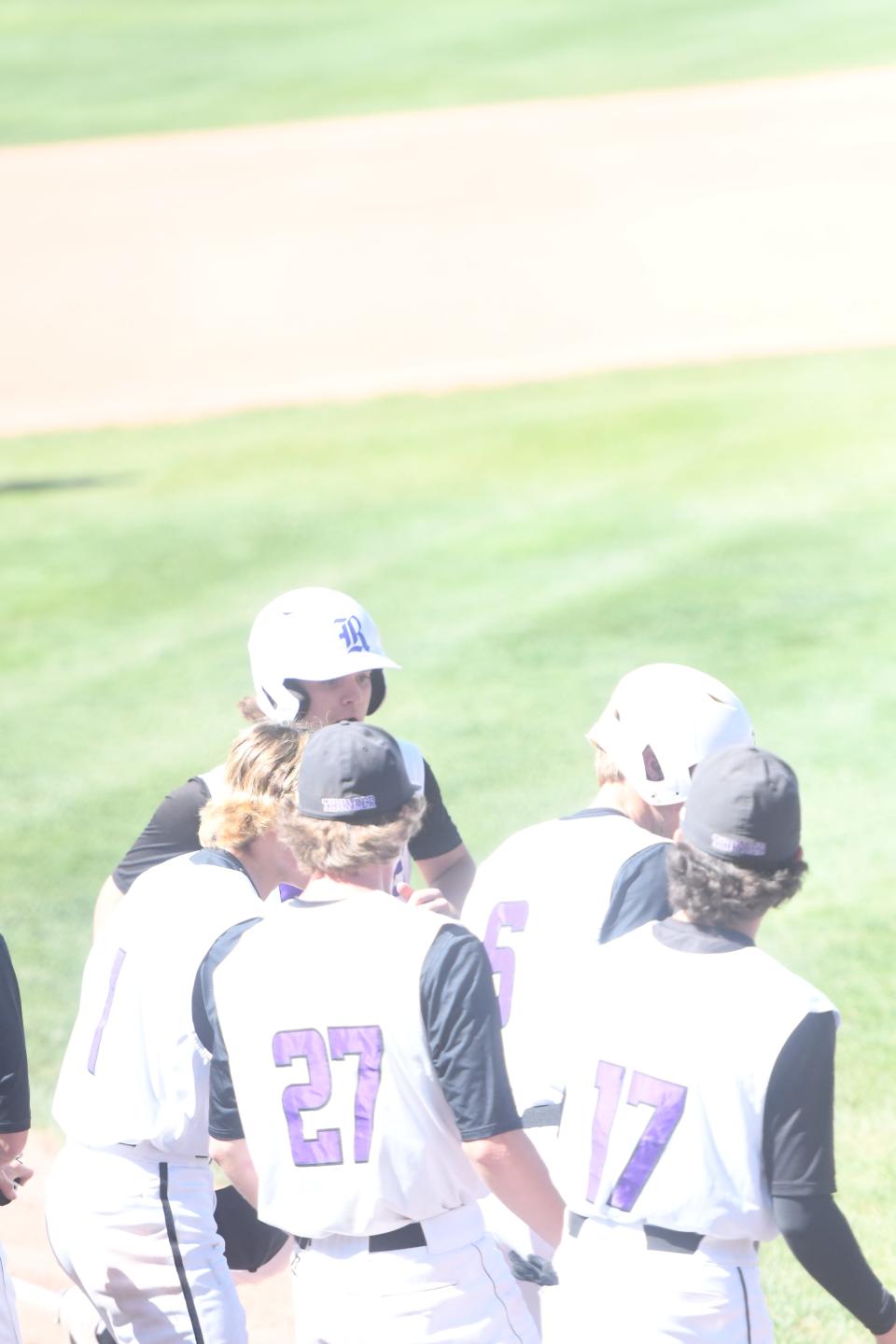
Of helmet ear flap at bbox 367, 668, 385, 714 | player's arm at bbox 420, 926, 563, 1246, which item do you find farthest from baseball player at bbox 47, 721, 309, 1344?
helmet ear flap at bbox 367, 668, 385, 714

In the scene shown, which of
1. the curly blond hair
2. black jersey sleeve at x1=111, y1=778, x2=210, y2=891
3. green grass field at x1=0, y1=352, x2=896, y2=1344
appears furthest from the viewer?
green grass field at x1=0, y1=352, x2=896, y2=1344

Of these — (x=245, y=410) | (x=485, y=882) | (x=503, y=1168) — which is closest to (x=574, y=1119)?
(x=503, y=1168)

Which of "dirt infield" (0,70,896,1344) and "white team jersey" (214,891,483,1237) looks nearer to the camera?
"white team jersey" (214,891,483,1237)

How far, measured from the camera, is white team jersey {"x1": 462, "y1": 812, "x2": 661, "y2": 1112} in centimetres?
415

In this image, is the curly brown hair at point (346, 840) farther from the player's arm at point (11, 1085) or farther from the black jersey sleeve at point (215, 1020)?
the player's arm at point (11, 1085)

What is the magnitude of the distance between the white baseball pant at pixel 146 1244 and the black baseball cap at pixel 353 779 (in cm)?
105

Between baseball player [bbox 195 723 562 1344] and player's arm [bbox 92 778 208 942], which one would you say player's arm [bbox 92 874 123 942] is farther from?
baseball player [bbox 195 723 562 1344]

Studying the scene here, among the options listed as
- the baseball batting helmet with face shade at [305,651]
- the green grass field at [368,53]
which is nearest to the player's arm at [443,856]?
the baseball batting helmet with face shade at [305,651]

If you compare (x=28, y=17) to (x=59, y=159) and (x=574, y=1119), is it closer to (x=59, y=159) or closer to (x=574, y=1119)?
(x=59, y=159)

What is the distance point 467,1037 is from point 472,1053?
33 mm

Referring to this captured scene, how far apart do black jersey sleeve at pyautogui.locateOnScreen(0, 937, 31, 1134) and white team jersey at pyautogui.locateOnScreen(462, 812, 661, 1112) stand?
1086 millimetres

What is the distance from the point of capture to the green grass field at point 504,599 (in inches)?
380

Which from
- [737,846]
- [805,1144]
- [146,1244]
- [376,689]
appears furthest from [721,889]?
[376,689]

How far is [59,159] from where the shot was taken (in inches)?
1355
